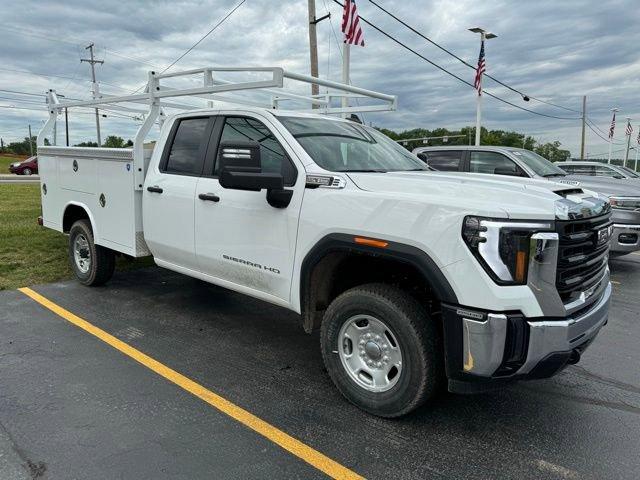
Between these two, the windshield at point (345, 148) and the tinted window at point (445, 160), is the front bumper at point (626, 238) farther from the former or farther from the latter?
the windshield at point (345, 148)

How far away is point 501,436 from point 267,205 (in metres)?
2.21

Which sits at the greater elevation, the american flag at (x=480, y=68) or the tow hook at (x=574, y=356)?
the american flag at (x=480, y=68)

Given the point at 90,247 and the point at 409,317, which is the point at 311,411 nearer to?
the point at 409,317

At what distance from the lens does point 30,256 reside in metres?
7.79

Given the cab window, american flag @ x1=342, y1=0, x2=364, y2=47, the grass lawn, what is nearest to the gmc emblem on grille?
the cab window

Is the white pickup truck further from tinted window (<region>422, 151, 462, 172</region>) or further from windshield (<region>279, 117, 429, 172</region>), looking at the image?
tinted window (<region>422, 151, 462, 172</region>)

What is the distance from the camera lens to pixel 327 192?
11.3 ft

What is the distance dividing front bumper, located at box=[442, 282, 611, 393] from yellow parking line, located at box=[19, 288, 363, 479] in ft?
2.72

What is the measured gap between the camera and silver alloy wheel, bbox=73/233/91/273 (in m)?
6.21

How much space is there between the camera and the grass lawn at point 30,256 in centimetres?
673

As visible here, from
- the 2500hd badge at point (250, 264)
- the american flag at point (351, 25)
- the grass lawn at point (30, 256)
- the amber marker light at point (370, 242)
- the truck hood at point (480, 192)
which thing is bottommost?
the grass lawn at point (30, 256)

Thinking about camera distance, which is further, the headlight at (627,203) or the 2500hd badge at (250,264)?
the headlight at (627,203)

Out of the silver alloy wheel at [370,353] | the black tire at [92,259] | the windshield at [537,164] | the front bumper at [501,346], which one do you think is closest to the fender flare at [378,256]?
the front bumper at [501,346]

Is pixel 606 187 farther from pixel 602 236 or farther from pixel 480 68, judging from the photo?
pixel 480 68
